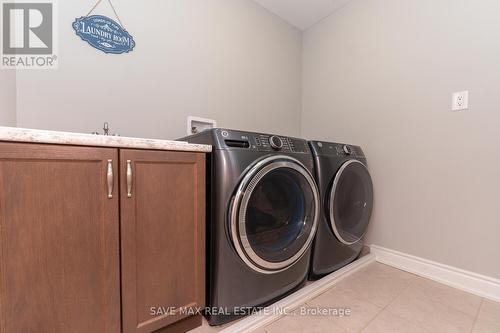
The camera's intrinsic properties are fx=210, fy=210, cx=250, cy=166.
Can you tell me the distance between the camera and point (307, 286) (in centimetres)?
125

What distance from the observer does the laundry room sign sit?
1194 millimetres

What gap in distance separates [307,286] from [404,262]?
82cm

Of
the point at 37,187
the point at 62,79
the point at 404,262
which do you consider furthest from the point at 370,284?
the point at 62,79

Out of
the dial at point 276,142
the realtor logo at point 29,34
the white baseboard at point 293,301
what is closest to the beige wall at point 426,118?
the white baseboard at point 293,301

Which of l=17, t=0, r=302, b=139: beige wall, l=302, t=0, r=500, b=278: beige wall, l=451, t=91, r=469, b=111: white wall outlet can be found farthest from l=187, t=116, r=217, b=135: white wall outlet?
l=451, t=91, r=469, b=111: white wall outlet

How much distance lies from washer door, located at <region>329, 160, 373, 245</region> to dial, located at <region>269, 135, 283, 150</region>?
1.60 ft

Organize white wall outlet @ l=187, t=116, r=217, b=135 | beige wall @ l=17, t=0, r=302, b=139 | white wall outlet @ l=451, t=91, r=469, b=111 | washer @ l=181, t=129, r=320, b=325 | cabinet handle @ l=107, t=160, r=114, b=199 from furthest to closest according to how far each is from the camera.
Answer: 1. white wall outlet @ l=187, t=116, r=217, b=135
2. white wall outlet @ l=451, t=91, r=469, b=111
3. beige wall @ l=17, t=0, r=302, b=139
4. washer @ l=181, t=129, r=320, b=325
5. cabinet handle @ l=107, t=160, r=114, b=199

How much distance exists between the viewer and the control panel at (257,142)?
0.94m

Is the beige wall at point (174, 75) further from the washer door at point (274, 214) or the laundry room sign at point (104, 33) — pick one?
the washer door at point (274, 214)

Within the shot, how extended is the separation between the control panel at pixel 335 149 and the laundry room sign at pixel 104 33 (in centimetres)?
135

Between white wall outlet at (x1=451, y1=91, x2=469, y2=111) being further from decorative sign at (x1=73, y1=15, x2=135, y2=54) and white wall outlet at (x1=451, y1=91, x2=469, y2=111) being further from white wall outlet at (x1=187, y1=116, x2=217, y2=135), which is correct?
decorative sign at (x1=73, y1=15, x2=135, y2=54)

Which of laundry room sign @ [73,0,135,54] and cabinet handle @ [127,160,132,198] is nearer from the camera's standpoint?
cabinet handle @ [127,160,132,198]

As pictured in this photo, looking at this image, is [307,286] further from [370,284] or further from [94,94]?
[94,94]

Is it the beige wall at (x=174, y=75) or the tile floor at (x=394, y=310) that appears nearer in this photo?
the tile floor at (x=394, y=310)
